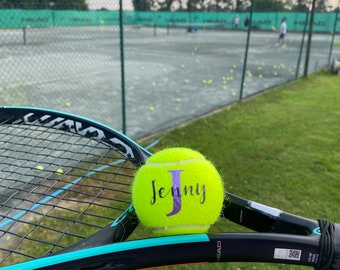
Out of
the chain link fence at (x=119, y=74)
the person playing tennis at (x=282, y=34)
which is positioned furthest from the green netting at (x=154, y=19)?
the person playing tennis at (x=282, y=34)

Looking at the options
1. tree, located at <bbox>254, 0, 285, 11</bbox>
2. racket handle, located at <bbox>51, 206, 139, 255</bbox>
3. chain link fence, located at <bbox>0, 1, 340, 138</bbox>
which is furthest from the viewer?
tree, located at <bbox>254, 0, 285, 11</bbox>

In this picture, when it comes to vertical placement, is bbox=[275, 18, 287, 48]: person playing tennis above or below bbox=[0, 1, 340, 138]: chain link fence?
above

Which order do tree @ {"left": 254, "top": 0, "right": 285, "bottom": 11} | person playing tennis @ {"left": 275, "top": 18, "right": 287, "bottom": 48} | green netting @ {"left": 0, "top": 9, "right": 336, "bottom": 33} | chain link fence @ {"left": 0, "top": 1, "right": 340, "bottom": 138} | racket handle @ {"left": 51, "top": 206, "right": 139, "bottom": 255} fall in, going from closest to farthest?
racket handle @ {"left": 51, "top": 206, "right": 139, "bottom": 255} < chain link fence @ {"left": 0, "top": 1, "right": 340, "bottom": 138} < green netting @ {"left": 0, "top": 9, "right": 336, "bottom": 33} < tree @ {"left": 254, "top": 0, "right": 285, "bottom": 11} < person playing tennis @ {"left": 275, "top": 18, "right": 287, "bottom": 48}

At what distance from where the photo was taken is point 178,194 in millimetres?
910

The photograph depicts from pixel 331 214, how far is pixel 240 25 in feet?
56.1

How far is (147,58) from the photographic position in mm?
9117

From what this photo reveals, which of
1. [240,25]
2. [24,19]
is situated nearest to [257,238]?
[24,19]

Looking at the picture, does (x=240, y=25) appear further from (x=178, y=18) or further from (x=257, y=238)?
(x=257, y=238)

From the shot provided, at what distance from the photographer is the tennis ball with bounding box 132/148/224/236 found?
2.98 ft

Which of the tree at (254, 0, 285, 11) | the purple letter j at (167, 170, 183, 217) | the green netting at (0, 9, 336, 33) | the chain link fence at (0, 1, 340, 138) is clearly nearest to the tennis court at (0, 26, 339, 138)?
the chain link fence at (0, 1, 340, 138)

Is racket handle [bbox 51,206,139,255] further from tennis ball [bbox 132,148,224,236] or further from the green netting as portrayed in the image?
the green netting

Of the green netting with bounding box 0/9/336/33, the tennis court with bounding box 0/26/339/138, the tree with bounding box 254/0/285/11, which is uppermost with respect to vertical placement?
the tree with bounding box 254/0/285/11

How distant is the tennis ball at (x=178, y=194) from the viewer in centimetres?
91

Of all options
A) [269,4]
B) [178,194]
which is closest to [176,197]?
[178,194]
